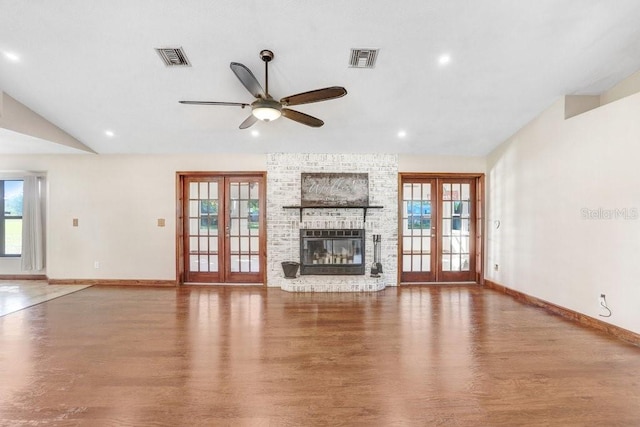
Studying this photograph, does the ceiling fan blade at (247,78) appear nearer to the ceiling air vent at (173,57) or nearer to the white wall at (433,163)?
the ceiling air vent at (173,57)

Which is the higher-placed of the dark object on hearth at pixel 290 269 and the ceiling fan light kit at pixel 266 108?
the ceiling fan light kit at pixel 266 108

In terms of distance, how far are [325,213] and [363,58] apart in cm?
301

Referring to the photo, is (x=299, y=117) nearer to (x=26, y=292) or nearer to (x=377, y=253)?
(x=377, y=253)

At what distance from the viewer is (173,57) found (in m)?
3.32

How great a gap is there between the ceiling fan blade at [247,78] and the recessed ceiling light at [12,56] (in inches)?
109

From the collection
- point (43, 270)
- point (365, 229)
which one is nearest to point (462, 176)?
point (365, 229)

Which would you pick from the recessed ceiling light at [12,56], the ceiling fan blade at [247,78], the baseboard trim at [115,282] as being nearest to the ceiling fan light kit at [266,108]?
the ceiling fan blade at [247,78]

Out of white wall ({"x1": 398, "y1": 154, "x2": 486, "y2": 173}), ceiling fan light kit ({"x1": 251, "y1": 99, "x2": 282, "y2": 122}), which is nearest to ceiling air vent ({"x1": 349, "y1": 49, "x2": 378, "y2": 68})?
ceiling fan light kit ({"x1": 251, "y1": 99, "x2": 282, "y2": 122})

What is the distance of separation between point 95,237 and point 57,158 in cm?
171

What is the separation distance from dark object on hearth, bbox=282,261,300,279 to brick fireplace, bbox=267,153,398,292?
187 millimetres

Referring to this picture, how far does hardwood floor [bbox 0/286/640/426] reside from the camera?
2.01 m

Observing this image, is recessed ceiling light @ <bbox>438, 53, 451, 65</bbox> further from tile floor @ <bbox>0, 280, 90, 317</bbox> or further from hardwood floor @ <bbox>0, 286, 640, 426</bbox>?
tile floor @ <bbox>0, 280, 90, 317</bbox>

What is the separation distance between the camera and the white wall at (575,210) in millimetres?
3244

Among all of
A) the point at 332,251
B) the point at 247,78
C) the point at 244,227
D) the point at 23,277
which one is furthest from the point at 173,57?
the point at 23,277
